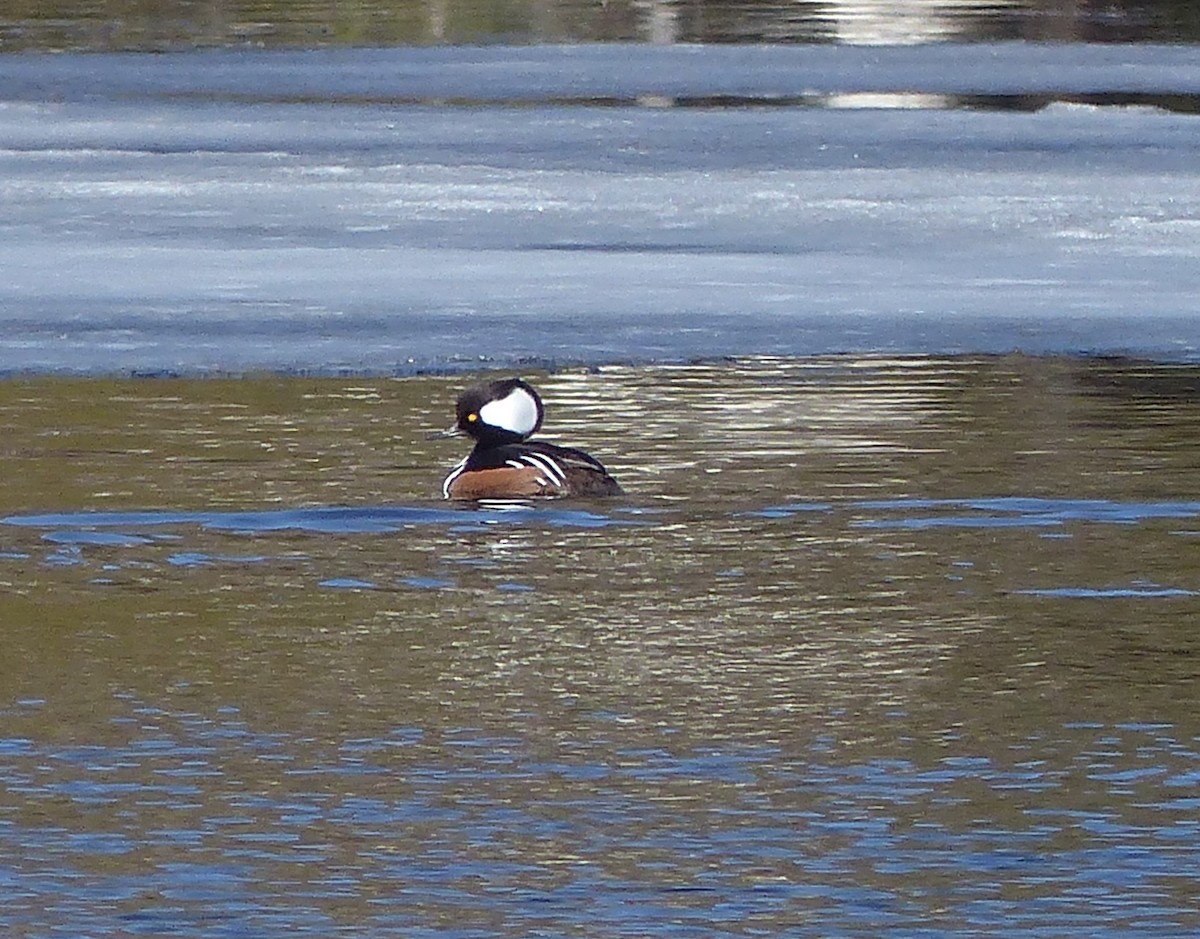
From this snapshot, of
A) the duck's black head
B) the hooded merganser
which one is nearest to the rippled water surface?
the hooded merganser

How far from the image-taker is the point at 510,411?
707 cm

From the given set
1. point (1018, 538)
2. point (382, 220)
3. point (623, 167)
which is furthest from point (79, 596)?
point (623, 167)

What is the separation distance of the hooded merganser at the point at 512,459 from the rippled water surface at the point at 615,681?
6cm

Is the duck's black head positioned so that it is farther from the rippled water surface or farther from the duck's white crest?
the rippled water surface

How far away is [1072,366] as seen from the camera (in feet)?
29.6

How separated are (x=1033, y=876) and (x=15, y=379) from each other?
539 cm

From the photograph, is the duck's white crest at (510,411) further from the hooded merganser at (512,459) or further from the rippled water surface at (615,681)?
the rippled water surface at (615,681)

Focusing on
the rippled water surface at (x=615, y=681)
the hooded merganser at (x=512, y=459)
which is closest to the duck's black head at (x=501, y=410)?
the hooded merganser at (x=512, y=459)

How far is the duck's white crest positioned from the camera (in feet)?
23.1

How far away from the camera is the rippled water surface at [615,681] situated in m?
3.93

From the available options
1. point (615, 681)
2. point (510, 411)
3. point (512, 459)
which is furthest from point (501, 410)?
point (615, 681)

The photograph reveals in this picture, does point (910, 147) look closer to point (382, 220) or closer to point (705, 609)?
point (382, 220)

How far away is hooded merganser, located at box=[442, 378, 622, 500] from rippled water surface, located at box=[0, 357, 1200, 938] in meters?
0.06

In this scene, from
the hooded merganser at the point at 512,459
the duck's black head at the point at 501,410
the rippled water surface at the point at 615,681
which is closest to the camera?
the rippled water surface at the point at 615,681
